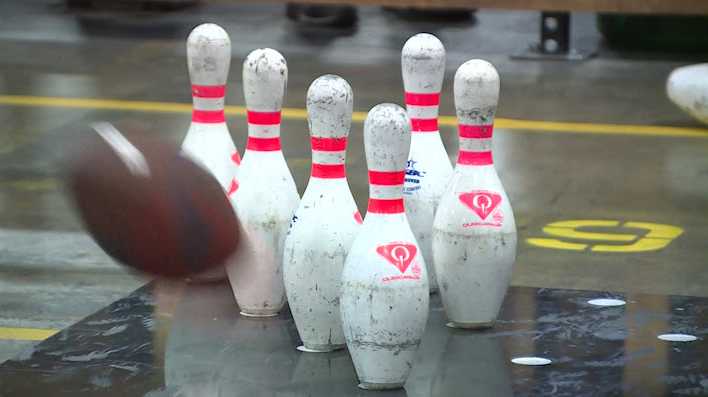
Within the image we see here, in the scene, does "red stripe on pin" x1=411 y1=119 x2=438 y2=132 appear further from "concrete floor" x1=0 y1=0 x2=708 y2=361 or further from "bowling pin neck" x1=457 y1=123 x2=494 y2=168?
"concrete floor" x1=0 y1=0 x2=708 y2=361

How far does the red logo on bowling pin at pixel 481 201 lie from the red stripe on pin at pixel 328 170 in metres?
0.46

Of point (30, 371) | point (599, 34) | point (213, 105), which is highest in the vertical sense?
point (213, 105)

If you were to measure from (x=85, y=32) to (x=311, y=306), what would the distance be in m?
8.14

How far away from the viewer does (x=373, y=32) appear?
1208 centimetres

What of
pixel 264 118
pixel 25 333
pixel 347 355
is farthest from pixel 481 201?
pixel 25 333

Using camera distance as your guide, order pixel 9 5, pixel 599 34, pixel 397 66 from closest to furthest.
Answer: pixel 397 66 → pixel 599 34 → pixel 9 5

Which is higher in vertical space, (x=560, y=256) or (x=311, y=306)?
(x=311, y=306)

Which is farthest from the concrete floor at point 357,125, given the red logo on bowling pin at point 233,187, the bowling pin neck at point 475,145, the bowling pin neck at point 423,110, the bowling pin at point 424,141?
the bowling pin neck at point 475,145

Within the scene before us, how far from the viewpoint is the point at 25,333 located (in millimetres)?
4883

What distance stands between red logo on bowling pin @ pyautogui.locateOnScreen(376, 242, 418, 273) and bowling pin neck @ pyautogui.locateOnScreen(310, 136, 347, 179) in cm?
39

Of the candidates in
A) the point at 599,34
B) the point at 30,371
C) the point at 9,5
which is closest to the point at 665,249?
the point at 30,371

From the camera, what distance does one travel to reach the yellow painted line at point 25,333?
15.8 feet

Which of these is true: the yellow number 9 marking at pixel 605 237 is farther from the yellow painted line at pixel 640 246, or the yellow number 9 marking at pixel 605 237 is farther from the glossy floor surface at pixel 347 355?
the glossy floor surface at pixel 347 355

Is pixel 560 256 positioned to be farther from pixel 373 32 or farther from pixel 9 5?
pixel 9 5
